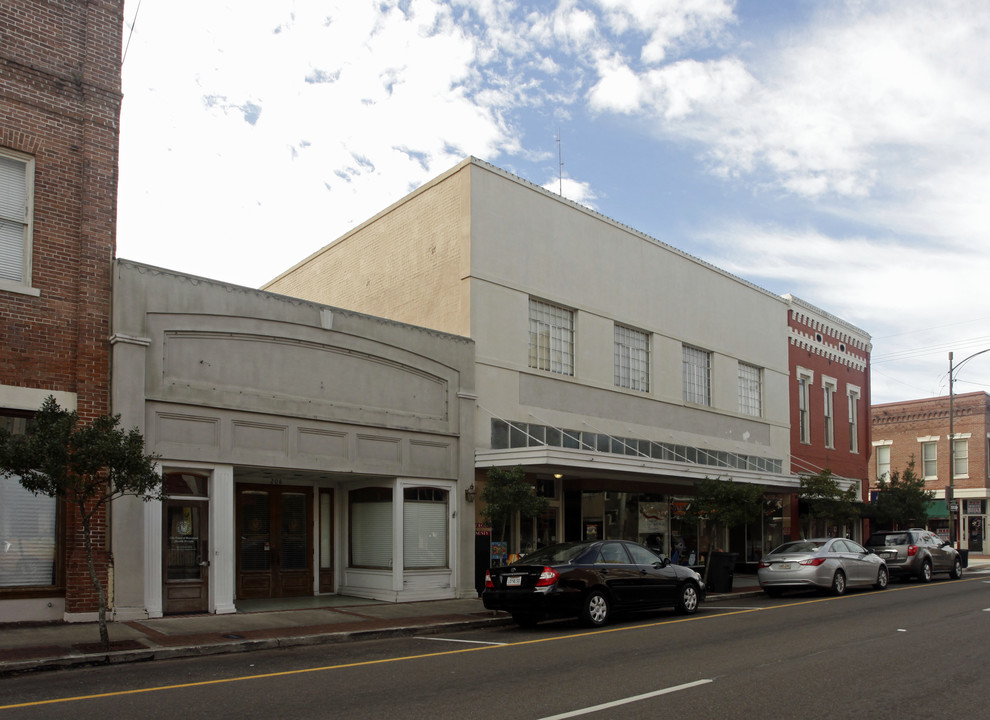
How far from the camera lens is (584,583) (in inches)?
569

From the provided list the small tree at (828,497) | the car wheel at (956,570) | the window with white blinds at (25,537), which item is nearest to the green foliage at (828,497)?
the small tree at (828,497)

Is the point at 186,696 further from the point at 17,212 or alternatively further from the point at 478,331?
the point at 478,331

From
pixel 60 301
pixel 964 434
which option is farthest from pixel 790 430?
pixel 60 301

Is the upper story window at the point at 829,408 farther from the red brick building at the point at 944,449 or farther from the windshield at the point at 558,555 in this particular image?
the windshield at the point at 558,555

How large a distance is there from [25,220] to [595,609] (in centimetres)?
1102

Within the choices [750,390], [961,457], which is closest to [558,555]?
[750,390]

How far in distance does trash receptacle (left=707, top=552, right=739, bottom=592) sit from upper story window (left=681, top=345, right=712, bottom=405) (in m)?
6.43

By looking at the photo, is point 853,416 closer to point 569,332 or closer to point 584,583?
point 569,332

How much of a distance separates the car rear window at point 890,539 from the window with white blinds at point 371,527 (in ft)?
50.9

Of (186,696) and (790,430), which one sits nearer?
(186,696)

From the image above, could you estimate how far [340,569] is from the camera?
1898cm

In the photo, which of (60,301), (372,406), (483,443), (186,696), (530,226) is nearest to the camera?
(186,696)

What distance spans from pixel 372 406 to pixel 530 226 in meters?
6.54

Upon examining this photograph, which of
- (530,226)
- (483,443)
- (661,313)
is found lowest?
(483,443)
